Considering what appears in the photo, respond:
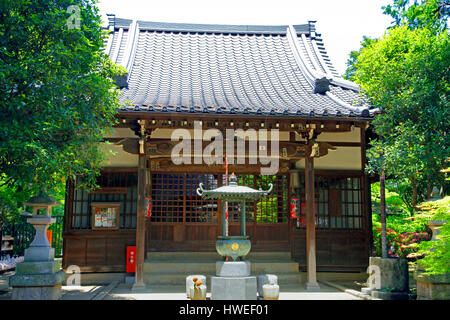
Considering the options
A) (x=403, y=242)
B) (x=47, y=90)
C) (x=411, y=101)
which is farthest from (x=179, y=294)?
(x=411, y=101)

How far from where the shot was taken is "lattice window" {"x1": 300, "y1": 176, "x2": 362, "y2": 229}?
12844 mm

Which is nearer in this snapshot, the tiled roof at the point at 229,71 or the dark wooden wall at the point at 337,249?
the tiled roof at the point at 229,71

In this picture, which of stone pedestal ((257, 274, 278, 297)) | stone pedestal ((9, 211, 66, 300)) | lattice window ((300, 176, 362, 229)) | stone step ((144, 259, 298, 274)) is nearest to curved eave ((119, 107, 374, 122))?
stone pedestal ((9, 211, 66, 300))

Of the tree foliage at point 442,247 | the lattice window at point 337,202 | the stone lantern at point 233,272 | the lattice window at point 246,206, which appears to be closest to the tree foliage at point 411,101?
the tree foliage at point 442,247

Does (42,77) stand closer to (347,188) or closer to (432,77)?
(432,77)

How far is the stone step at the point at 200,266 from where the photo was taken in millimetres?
11469

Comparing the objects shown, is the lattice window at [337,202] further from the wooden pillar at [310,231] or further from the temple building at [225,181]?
the wooden pillar at [310,231]

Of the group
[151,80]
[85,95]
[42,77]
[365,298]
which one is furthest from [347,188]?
[42,77]

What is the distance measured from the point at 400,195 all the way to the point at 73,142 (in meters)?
14.3

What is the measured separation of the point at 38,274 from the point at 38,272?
8 cm

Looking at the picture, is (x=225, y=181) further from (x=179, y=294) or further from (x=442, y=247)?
(x=442, y=247)

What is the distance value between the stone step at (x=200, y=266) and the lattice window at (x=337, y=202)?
1.92 metres

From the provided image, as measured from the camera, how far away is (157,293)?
986 cm

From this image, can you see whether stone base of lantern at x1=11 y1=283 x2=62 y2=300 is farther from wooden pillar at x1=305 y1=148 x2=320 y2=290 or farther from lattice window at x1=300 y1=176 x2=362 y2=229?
lattice window at x1=300 y1=176 x2=362 y2=229
